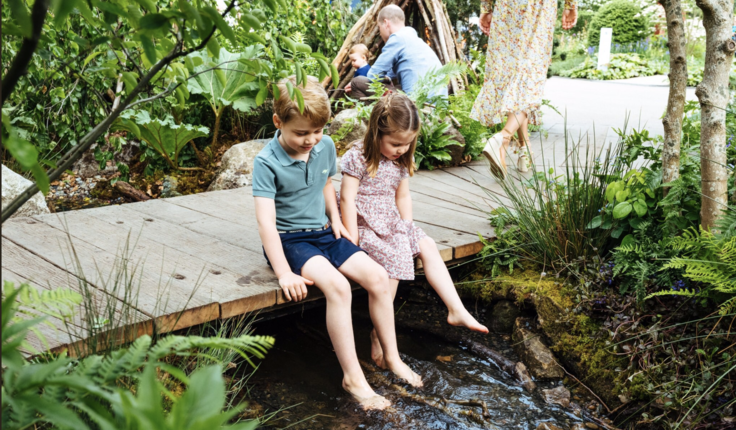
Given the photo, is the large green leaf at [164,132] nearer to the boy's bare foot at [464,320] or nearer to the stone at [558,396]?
the boy's bare foot at [464,320]

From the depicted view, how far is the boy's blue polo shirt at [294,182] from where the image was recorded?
9.09 feet

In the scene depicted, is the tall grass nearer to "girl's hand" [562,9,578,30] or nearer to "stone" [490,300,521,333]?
"stone" [490,300,521,333]

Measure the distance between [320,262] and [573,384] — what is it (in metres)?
1.28

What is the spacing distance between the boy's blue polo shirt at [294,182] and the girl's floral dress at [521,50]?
247 cm

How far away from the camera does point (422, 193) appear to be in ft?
14.8

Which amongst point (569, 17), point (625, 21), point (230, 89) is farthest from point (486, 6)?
point (625, 21)

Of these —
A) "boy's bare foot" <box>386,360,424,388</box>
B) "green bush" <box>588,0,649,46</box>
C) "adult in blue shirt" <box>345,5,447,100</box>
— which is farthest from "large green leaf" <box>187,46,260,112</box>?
"green bush" <box>588,0,649,46</box>

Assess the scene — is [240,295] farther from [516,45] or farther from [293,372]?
[516,45]

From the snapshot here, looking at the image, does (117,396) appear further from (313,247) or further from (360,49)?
(360,49)

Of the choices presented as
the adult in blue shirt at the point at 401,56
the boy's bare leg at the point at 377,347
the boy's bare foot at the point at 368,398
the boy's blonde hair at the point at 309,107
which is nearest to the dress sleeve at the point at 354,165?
the boy's blonde hair at the point at 309,107

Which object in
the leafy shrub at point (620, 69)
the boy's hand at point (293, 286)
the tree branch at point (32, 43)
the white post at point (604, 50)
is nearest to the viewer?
the tree branch at point (32, 43)

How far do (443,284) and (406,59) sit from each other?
11.0ft

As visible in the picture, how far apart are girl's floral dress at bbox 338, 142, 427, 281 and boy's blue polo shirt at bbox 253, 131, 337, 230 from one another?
17 centimetres

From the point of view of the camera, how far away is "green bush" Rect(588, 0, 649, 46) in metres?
17.5
